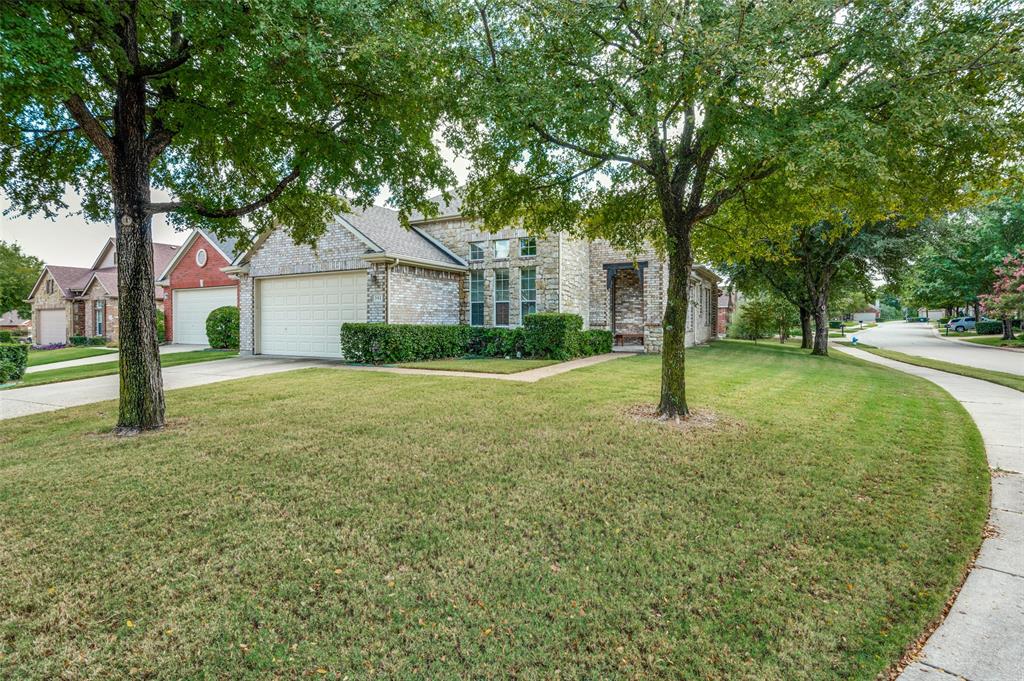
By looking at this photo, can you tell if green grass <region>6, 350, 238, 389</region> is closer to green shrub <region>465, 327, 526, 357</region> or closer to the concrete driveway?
the concrete driveway

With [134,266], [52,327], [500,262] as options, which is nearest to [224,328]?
[500,262]

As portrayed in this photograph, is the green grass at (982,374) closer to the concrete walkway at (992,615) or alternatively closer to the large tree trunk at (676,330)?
the concrete walkway at (992,615)

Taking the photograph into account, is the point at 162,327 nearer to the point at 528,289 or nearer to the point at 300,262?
the point at 300,262

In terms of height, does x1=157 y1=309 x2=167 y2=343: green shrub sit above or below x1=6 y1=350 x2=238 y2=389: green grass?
above

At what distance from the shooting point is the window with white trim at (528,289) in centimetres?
1645

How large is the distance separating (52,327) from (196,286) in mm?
15125

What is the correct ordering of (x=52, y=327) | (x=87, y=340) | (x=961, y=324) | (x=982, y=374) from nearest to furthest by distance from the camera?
(x=982, y=374), (x=87, y=340), (x=52, y=327), (x=961, y=324)

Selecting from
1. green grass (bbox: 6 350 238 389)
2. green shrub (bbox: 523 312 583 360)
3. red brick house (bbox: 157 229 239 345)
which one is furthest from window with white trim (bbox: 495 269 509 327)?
red brick house (bbox: 157 229 239 345)

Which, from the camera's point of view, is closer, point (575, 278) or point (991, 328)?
point (575, 278)

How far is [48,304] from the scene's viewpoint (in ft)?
92.7

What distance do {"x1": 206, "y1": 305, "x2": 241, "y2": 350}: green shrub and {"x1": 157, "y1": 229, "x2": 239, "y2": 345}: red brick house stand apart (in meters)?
1.35

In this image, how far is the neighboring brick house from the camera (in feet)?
84.0

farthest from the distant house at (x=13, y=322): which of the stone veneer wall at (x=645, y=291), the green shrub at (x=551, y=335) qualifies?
the stone veneer wall at (x=645, y=291)

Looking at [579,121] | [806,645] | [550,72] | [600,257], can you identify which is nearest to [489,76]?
[550,72]
